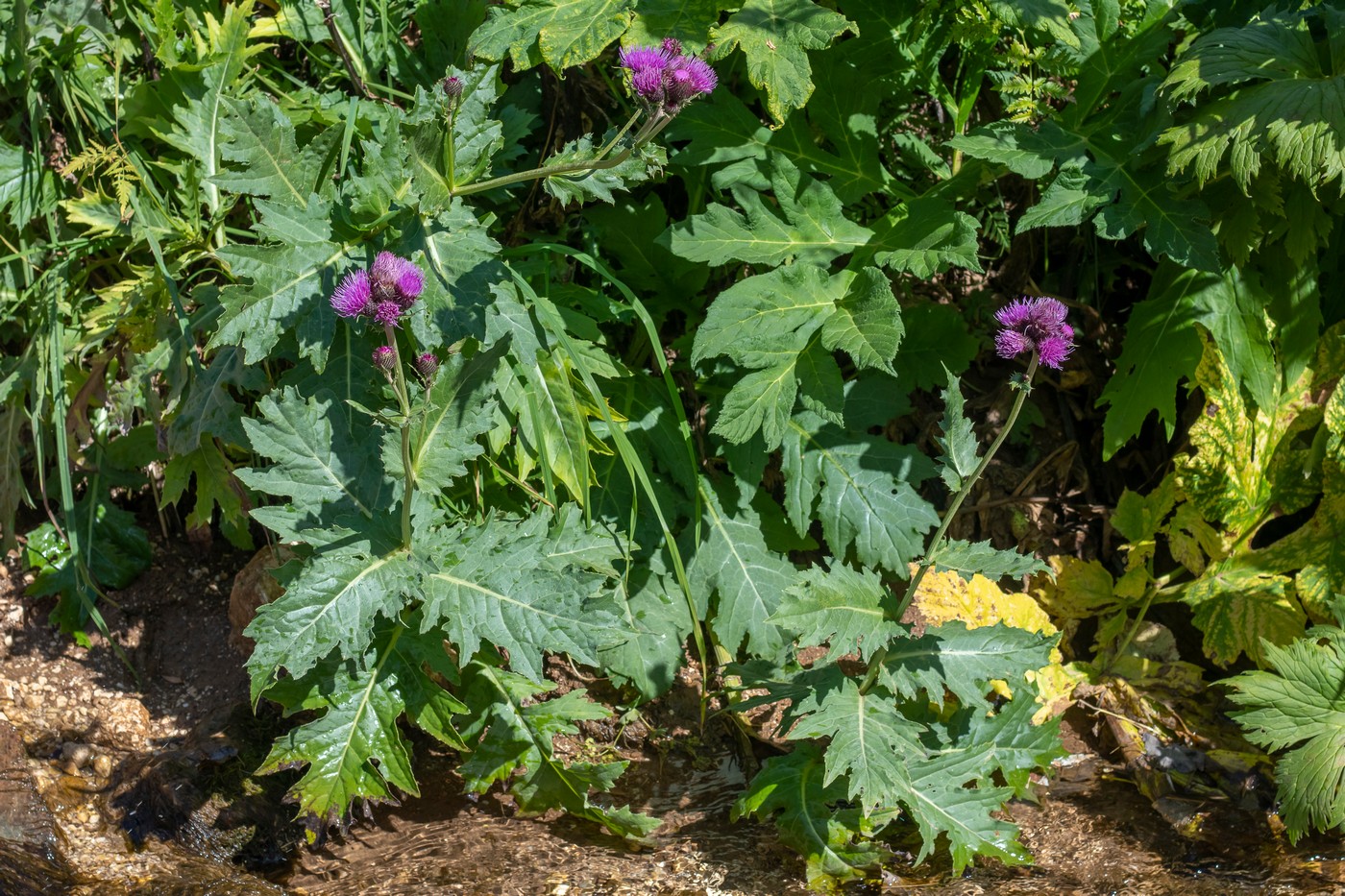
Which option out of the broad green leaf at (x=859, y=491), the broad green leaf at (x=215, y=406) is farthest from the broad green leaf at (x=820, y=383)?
the broad green leaf at (x=215, y=406)

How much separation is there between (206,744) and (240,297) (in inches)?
46.5

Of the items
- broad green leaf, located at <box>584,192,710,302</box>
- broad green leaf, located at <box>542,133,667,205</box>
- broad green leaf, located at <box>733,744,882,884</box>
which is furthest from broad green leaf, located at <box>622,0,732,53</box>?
broad green leaf, located at <box>733,744,882,884</box>

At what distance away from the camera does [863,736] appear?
2.50 m

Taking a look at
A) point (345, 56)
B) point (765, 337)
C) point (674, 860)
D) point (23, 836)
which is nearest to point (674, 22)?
point (765, 337)

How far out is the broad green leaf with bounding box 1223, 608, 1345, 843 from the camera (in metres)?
2.74

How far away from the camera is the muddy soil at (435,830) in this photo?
2.67m

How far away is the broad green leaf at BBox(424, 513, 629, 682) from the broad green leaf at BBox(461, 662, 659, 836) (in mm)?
371

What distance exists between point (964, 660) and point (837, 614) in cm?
34

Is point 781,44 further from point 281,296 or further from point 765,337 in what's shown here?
point 281,296

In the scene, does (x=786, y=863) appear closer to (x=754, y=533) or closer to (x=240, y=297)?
(x=754, y=533)

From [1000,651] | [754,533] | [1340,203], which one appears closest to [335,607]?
[754,533]

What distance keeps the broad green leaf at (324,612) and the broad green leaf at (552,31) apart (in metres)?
1.25

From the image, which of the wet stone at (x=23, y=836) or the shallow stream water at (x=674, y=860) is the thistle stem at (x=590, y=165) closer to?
the shallow stream water at (x=674, y=860)

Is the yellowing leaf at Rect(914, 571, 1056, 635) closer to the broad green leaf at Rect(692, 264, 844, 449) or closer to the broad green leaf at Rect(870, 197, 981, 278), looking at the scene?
the broad green leaf at Rect(692, 264, 844, 449)
